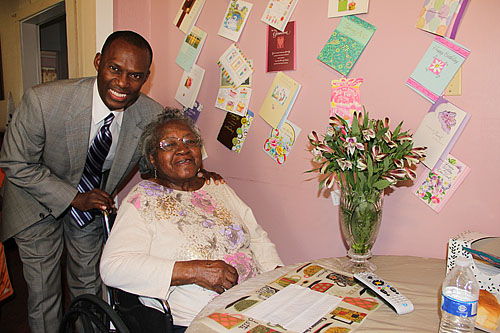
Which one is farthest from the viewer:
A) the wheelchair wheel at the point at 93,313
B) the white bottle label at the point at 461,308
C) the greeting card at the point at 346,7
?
the greeting card at the point at 346,7

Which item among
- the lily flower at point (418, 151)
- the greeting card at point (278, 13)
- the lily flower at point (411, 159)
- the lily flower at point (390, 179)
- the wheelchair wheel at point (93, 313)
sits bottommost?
the wheelchair wheel at point (93, 313)

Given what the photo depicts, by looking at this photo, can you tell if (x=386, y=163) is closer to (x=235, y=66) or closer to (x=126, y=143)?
(x=235, y=66)

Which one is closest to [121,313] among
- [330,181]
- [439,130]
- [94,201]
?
[94,201]

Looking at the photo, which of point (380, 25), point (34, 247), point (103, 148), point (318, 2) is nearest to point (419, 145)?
point (380, 25)

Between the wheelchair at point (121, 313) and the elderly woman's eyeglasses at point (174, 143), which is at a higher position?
the elderly woman's eyeglasses at point (174, 143)

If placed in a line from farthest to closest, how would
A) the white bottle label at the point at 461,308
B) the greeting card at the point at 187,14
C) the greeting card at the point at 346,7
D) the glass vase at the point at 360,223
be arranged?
the greeting card at the point at 187,14, the greeting card at the point at 346,7, the glass vase at the point at 360,223, the white bottle label at the point at 461,308

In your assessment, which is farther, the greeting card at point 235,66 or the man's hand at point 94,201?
the greeting card at point 235,66

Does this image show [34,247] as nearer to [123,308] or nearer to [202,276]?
[123,308]

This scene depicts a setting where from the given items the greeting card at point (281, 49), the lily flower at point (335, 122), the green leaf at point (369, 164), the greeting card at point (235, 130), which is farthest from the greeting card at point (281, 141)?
the green leaf at point (369, 164)

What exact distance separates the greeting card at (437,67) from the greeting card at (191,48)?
125 cm

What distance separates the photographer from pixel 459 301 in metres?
0.90

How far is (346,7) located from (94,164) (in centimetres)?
140

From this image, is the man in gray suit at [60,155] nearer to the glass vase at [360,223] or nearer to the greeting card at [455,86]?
the glass vase at [360,223]

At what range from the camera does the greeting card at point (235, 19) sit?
2012mm
